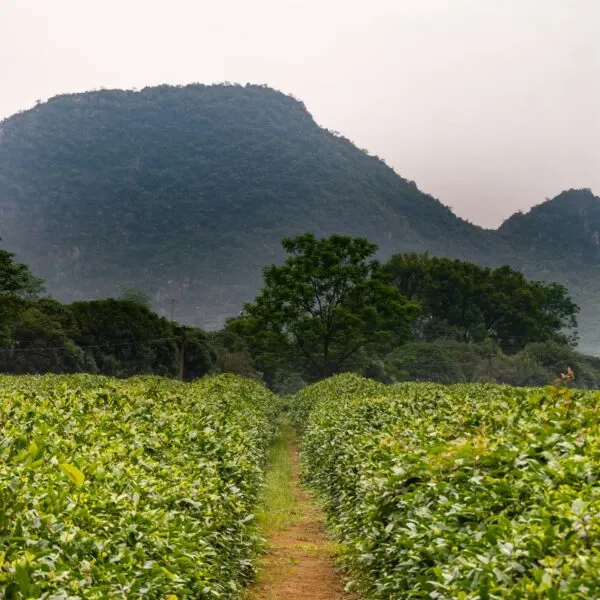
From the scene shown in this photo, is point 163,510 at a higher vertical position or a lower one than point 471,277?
lower

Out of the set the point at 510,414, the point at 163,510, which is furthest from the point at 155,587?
the point at 510,414

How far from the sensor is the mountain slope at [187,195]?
→ 128 meters

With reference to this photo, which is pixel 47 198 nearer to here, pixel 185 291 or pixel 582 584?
pixel 185 291

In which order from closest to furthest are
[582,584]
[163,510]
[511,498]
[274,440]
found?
[582,584]
[511,498]
[163,510]
[274,440]

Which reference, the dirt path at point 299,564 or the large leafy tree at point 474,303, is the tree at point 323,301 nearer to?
the large leafy tree at point 474,303

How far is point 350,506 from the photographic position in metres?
10.1

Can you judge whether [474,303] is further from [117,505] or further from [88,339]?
[117,505]

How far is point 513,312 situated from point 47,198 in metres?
91.4

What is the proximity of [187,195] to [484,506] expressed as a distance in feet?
470

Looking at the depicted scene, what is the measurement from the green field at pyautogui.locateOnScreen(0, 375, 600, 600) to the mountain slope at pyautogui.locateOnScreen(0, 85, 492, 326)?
116 meters

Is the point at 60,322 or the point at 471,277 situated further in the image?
the point at 471,277

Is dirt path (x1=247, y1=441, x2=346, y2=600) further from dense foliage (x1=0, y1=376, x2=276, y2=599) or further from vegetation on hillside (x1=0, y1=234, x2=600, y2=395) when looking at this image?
vegetation on hillside (x1=0, y1=234, x2=600, y2=395)

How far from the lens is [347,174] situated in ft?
501

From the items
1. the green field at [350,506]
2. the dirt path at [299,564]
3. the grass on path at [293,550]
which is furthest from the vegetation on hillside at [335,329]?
the green field at [350,506]
